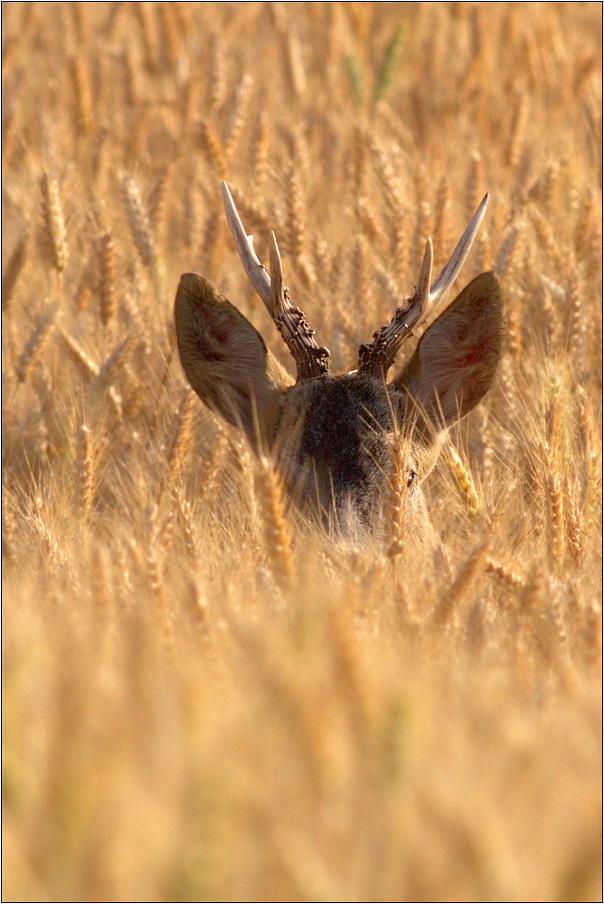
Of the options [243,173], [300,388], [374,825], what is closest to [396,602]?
[374,825]

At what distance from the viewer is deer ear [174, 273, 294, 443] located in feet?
16.2

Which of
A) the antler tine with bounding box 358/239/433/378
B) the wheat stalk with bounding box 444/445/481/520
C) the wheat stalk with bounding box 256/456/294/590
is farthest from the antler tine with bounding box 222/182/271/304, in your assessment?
the wheat stalk with bounding box 256/456/294/590

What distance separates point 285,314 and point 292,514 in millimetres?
949

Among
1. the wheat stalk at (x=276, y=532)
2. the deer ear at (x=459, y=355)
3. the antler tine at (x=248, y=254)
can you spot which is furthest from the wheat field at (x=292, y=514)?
the antler tine at (x=248, y=254)

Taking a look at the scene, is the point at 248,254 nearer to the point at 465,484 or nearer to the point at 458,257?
the point at 458,257

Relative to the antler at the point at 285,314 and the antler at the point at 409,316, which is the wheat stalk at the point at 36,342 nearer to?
the antler at the point at 285,314

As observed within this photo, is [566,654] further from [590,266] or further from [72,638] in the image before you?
[590,266]

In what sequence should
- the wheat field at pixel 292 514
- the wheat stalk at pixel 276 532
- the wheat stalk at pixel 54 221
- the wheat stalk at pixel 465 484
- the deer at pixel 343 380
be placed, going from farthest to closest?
the wheat stalk at pixel 54 221 < the wheat stalk at pixel 465 484 < the deer at pixel 343 380 < the wheat stalk at pixel 276 532 < the wheat field at pixel 292 514

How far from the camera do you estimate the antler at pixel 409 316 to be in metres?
4.66

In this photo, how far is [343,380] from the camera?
4641 mm

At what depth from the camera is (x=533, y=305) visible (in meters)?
6.36

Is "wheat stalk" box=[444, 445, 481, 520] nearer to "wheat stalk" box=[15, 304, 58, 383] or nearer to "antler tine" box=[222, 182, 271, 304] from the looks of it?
"antler tine" box=[222, 182, 271, 304]

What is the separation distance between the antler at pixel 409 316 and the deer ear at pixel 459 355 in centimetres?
11

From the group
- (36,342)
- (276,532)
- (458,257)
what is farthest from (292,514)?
(36,342)
